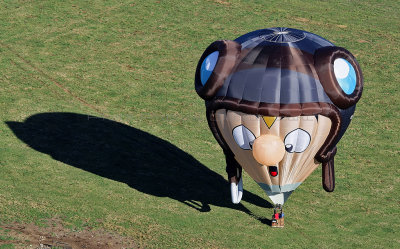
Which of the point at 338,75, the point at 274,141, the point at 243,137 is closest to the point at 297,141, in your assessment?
the point at 274,141

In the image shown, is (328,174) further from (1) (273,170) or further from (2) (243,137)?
(2) (243,137)

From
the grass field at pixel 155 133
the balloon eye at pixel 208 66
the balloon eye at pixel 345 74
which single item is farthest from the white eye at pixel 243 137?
the grass field at pixel 155 133

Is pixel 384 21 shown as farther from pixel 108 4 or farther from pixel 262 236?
pixel 262 236

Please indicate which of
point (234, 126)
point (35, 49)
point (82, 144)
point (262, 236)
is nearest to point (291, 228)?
point (262, 236)

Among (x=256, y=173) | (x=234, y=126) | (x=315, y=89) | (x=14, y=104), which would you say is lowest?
(x=14, y=104)

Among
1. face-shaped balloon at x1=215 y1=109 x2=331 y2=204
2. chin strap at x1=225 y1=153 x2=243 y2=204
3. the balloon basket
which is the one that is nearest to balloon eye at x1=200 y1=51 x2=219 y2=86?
face-shaped balloon at x1=215 y1=109 x2=331 y2=204

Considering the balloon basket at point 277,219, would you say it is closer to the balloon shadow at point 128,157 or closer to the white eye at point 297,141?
the balloon shadow at point 128,157
